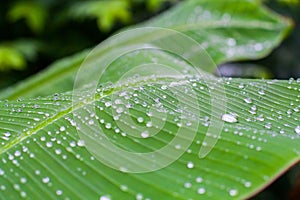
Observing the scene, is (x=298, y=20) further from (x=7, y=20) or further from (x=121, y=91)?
(x=121, y=91)

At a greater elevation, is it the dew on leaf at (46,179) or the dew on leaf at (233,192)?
the dew on leaf at (46,179)

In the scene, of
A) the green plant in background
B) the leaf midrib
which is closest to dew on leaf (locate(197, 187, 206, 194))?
the green plant in background

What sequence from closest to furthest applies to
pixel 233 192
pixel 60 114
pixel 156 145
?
pixel 233 192, pixel 156 145, pixel 60 114

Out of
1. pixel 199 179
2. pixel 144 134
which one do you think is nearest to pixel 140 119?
pixel 144 134

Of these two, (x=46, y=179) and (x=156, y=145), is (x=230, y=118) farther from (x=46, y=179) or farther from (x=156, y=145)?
(x=46, y=179)

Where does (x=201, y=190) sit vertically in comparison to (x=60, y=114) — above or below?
below

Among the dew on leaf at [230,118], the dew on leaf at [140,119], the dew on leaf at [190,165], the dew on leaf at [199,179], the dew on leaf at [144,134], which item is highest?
the dew on leaf at [230,118]

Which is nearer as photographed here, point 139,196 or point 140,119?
point 139,196

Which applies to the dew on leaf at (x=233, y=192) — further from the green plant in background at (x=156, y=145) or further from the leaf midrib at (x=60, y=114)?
the leaf midrib at (x=60, y=114)

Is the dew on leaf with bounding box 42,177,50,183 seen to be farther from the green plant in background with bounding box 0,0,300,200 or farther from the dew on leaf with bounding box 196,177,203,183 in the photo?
the dew on leaf with bounding box 196,177,203,183

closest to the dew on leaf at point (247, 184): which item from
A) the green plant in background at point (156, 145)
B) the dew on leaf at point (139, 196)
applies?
the green plant in background at point (156, 145)

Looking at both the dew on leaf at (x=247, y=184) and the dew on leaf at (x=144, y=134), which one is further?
the dew on leaf at (x=144, y=134)
